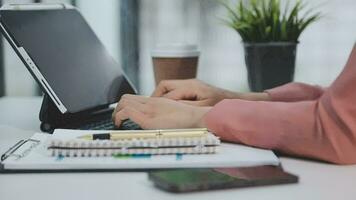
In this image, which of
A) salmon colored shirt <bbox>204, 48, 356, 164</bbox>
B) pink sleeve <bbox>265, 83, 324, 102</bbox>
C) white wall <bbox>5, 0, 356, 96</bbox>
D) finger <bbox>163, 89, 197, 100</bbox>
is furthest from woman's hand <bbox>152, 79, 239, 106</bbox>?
white wall <bbox>5, 0, 356, 96</bbox>

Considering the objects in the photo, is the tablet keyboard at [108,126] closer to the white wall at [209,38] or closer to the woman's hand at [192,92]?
the woman's hand at [192,92]

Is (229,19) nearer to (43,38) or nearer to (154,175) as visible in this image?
(43,38)

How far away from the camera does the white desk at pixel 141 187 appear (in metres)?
0.65

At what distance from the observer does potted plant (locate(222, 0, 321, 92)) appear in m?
1.48

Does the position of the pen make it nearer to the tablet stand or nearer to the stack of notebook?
the stack of notebook

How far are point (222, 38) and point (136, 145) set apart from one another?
3.82ft

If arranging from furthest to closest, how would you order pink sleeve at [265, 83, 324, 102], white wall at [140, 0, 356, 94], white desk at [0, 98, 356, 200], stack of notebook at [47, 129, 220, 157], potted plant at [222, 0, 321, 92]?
1. white wall at [140, 0, 356, 94]
2. potted plant at [222, 0, 321, 92]
3. pink sleeve at [265, 83, 324, 102]
4. stack of notebook at [47, 129, 220, 157]
5. white desk at [0, 98, 356, 200]

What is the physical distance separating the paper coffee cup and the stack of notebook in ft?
1.87

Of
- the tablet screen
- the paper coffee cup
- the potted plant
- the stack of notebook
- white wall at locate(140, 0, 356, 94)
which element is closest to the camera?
the stack of notebook

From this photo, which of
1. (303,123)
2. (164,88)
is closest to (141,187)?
(303,123)

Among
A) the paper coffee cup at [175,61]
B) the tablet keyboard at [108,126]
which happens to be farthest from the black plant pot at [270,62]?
the tablet keyboard at [108,126]

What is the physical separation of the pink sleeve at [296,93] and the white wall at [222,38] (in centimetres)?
69

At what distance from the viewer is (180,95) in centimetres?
112

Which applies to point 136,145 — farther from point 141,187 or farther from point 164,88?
point 164,88
